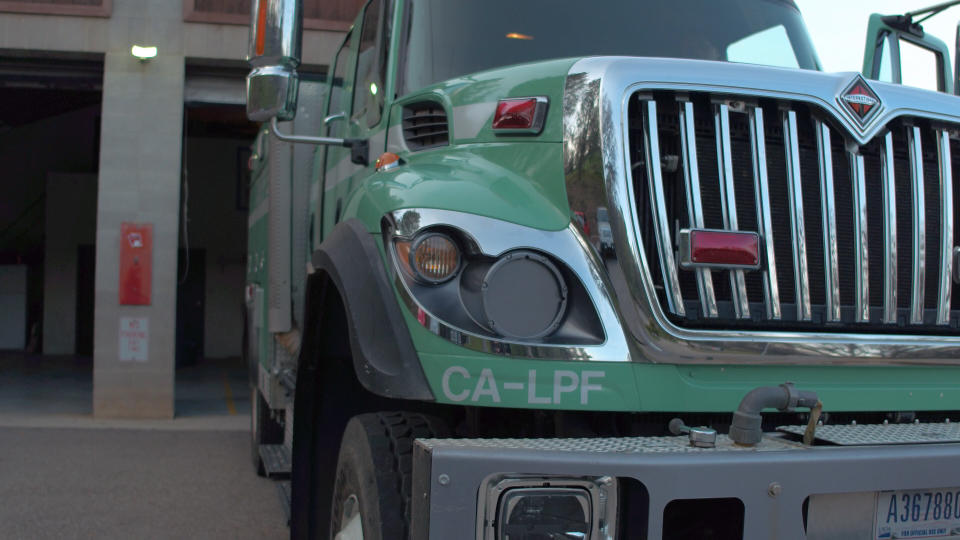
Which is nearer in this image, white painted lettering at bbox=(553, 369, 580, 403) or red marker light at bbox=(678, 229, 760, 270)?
white painted lettering at bbox=(553, 369, 580, 403)

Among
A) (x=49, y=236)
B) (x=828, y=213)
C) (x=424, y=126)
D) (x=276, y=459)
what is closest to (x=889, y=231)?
(x=828, y=213)

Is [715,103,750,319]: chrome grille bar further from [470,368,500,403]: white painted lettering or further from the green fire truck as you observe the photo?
[470,368,500,403]: white painted lettering

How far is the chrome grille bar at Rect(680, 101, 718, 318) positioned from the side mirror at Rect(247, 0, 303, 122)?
1.48 meters

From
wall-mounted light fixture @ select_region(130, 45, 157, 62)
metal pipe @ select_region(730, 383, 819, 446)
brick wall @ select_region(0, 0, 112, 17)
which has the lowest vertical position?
metal pipe @ select_region(730, 383, 819, 446)

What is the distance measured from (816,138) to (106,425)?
9.53m

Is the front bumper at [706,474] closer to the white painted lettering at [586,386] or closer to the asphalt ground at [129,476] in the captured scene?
the white painted lettering at [586,386]

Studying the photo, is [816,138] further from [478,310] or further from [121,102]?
[121,102]

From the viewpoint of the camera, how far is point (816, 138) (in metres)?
2.64

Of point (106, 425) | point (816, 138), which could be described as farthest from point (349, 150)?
point (106, 425)

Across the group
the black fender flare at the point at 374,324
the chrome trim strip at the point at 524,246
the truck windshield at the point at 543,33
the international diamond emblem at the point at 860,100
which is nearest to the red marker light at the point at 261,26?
the truck windshield at the point at 543,33

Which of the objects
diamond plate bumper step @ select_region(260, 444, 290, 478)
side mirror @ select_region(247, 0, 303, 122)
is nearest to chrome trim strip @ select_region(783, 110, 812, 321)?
side mirror @ select_region(247, 0, 303, 122)

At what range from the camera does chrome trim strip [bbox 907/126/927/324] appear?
2727 millimetres

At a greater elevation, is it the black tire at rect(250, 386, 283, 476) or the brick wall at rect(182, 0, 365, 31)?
the brick wall at rect(182, 0, 365, 31)

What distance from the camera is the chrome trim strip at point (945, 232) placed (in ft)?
9.07
